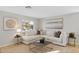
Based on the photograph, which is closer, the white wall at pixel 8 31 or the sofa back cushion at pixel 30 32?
the white wall at pixel 8 31

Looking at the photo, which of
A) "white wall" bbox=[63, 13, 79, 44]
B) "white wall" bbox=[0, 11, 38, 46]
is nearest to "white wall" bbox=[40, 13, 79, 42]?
"white wall" bbox=[63, 13, 79, 44]

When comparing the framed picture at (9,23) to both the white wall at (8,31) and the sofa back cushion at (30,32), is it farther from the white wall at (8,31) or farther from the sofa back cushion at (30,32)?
the sofa back cushion at (30,32)

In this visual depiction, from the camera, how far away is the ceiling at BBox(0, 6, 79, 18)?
1.34 meters

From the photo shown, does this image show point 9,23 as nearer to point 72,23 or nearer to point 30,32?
point 30,32

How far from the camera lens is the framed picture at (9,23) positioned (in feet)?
4.46

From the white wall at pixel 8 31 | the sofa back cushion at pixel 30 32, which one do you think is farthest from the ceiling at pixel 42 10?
the sofa back cushion at pixel 30 32

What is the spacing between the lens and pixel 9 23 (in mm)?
1431

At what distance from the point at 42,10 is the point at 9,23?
0.67 m

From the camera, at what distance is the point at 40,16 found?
150 centimetres

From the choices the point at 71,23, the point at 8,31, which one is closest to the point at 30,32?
the point at 8,31

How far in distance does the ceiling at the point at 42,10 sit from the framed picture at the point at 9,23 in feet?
0.51

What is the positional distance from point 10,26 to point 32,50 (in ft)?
2.03

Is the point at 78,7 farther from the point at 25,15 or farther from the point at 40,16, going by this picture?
the point at 25,15

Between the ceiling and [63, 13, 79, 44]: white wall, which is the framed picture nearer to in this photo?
the ceiling
